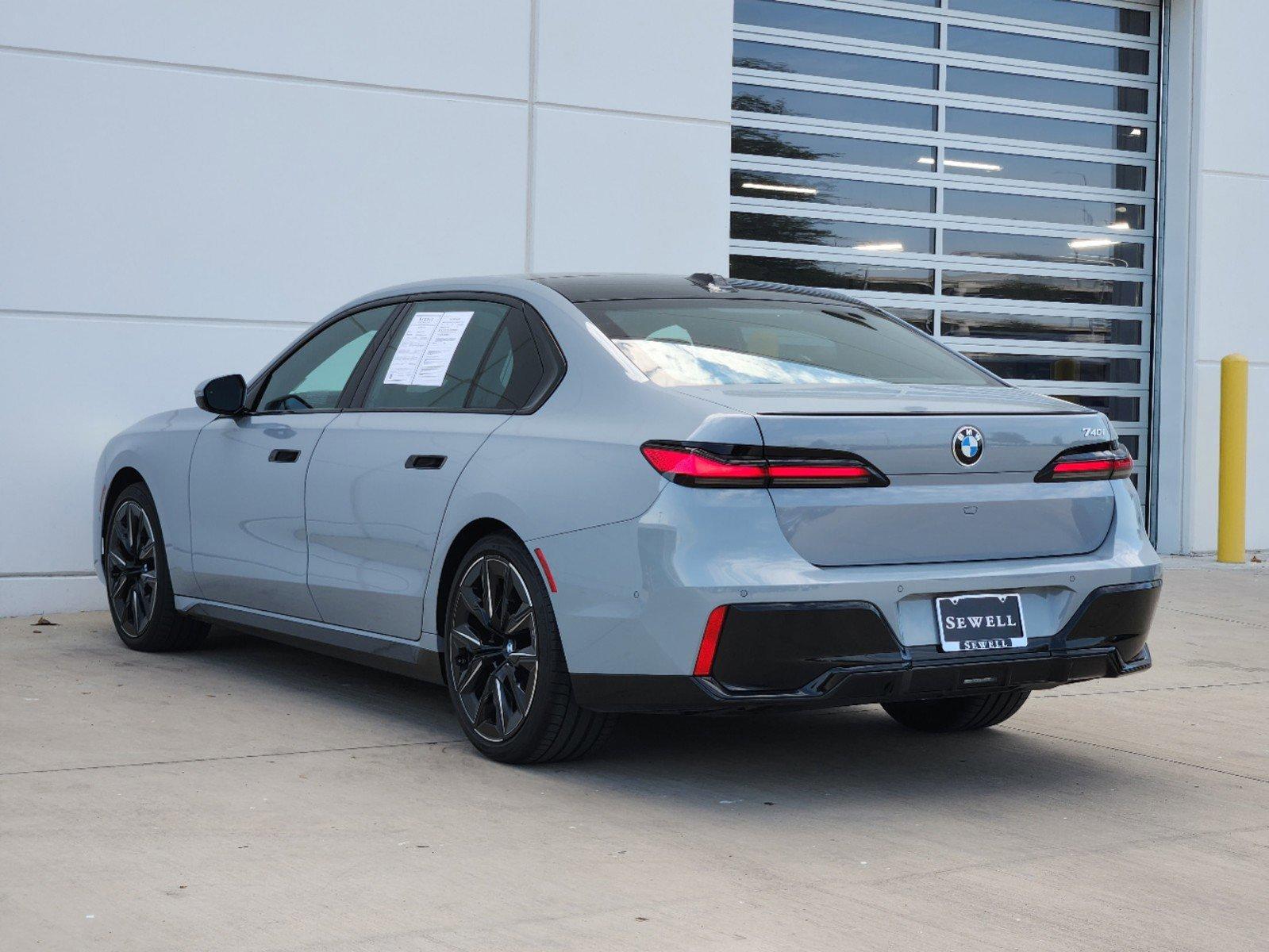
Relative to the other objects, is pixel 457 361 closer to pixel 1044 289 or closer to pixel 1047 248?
pixel 1044 289

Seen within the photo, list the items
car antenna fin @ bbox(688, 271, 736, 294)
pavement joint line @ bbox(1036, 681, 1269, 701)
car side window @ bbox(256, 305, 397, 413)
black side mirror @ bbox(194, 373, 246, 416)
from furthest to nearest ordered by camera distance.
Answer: pavement joint line @ bbox(1036, 681, 1269, 701)
black side mirror @ bbox(194, 373, 246, 416)
car side window @ bbox(256, 305, 397, 413)
car antenna fin @ bbox(688, 271, 736, 294)

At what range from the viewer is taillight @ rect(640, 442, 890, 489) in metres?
4.45

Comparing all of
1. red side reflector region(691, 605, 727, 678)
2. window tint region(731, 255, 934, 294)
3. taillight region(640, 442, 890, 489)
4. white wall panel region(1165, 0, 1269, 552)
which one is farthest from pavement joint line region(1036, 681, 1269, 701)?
white wall panel region(1165, 0, 1269, 552)

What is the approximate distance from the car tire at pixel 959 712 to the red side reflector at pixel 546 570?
4.93ft

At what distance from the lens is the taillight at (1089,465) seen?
4.82 metres

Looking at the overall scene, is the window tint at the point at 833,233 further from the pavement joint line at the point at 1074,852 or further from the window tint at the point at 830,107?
the pavement joint line at the point at 1074,852

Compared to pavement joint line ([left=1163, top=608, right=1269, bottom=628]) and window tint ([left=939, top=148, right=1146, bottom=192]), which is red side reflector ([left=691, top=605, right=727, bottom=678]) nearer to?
pavement joint line ([left=1163, top=608, right=1269, bottom=628])

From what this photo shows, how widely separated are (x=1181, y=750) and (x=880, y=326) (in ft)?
5.74

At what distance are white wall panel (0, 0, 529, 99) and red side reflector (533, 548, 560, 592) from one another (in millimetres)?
5231

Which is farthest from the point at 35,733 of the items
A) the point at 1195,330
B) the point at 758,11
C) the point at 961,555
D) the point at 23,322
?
the point at 1195,330

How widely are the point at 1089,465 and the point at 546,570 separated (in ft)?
5.29

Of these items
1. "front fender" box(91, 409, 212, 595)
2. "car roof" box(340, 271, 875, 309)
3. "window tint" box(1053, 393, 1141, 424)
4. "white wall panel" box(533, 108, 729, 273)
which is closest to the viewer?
"car roof" box(340, 271, 875, 309)

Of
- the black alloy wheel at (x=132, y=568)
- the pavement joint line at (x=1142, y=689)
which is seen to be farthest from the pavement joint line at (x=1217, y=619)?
the black alloy wheel at (x=132, y=568)

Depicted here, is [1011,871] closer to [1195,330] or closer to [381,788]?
[381,788]
